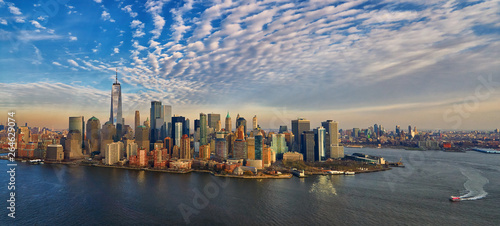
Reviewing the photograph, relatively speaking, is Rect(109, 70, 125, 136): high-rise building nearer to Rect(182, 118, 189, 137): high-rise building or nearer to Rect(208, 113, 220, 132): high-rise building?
Rect(182, 118, 189, 137): high-rise building

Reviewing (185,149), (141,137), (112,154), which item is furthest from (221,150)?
(141,137)

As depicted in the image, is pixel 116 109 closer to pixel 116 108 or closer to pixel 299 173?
pixel 116 108

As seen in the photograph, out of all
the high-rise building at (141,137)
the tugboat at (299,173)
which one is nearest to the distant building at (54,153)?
the high-rise building at (141,137)

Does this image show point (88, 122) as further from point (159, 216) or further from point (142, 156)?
point (159, 216)

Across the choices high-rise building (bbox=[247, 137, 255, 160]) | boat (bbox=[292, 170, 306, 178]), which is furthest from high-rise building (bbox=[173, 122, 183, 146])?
boat (bbox=[292, 170, 306, 178])

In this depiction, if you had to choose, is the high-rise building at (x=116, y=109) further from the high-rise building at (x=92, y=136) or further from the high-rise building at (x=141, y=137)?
the high-rise building at (x=141, y=137)
